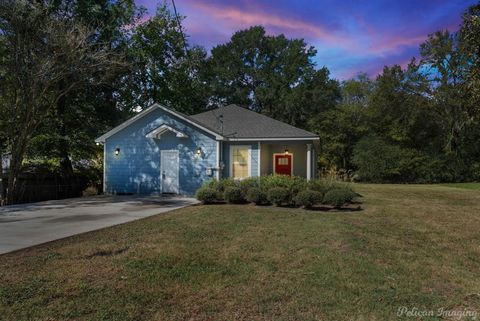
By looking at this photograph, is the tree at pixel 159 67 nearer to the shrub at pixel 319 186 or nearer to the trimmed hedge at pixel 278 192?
the trimmed hedge at pixel 278 192

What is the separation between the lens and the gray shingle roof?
55.2ft

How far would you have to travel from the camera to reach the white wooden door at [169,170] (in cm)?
1677

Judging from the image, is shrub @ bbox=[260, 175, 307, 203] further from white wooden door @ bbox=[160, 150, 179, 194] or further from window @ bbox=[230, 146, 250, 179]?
white wooden door @ bbox=[160, 150, 179, 194]

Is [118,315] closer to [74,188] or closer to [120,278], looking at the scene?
[120,278]

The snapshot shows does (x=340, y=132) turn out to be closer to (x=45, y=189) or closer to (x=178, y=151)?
(x=178, y=151)

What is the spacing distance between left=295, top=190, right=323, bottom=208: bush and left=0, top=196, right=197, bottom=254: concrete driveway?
4.04 m

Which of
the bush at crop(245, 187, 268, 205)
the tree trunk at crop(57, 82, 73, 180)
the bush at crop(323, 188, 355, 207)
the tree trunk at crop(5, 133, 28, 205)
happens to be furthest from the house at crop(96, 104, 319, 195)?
the bush at crop(323, 188, 355, 207)

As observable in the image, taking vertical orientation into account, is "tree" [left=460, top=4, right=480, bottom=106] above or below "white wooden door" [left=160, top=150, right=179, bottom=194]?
above

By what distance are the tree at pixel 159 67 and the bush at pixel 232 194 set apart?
39.4 ft

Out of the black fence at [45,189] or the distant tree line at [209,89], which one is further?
the black fence at [45,189]

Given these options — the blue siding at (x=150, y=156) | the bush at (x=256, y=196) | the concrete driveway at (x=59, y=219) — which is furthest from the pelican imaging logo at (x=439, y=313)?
the blue siding at (x=150, y=156)

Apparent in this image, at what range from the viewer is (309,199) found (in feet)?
37.3

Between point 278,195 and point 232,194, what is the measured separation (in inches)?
60.9

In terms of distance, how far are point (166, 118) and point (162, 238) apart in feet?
34.2
